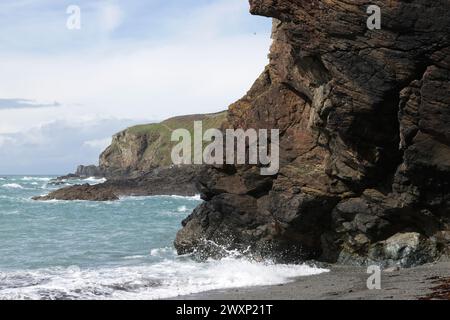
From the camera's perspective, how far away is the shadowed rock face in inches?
788

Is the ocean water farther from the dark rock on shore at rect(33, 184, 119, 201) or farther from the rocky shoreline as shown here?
the dark rock on shore at rect(33, 184, 119, 201)

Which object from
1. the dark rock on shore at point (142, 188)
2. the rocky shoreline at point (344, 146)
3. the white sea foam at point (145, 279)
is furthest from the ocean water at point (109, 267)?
the dark rock on shore at point (142, 188)

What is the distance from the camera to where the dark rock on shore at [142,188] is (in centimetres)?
8222

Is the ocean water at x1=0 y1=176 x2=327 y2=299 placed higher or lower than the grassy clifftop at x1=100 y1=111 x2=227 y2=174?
lower

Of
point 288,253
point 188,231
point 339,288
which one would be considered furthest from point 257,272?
point 188,231

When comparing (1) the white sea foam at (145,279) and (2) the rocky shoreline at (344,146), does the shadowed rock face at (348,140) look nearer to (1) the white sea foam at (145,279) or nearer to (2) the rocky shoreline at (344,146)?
(2) the rocky shoreline at (344,146)

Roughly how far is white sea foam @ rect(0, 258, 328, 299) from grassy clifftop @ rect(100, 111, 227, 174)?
103 m

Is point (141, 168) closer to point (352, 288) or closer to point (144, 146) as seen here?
point (144, 146)

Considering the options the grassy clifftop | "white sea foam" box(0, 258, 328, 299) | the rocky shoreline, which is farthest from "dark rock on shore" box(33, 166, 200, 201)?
"white sea foam" box(0, 258, 328, 299)

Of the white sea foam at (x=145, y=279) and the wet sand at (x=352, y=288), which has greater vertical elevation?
the wet sand at (x=352, y=288)

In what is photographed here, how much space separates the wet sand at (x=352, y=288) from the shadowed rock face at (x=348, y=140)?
222 cm

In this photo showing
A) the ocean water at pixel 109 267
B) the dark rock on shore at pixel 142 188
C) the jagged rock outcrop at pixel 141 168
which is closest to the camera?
the ocean water at pixel 109 267

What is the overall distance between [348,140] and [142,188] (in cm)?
7582

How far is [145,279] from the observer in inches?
873
